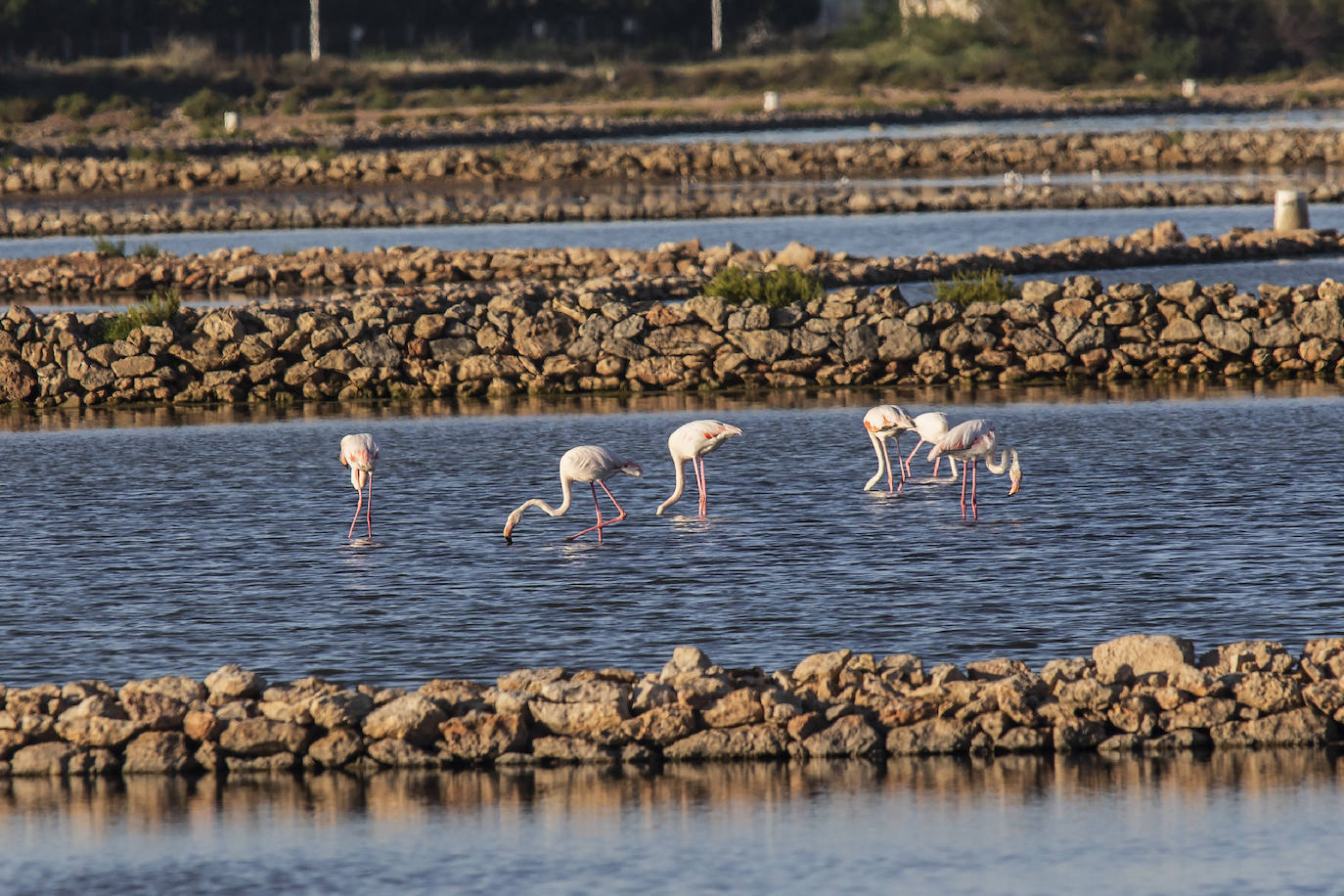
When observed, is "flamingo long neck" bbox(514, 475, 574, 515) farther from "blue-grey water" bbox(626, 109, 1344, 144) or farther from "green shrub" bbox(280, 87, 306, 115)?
"green shrub" bbox(280, 87, 306, 115)

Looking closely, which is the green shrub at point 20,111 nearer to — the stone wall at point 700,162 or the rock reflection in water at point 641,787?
the stone wall at point 700,162

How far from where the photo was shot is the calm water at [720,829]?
7355 mm

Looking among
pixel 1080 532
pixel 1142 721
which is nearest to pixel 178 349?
pixel 1080 532

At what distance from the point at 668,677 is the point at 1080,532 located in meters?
5.63

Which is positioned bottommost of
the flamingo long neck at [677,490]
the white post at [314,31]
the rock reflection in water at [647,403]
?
the flamingo long neck at [677,490]

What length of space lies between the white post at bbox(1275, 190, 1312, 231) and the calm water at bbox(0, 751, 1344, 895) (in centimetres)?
2760

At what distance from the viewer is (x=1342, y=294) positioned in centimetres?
2244

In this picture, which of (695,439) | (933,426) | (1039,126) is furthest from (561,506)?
→ (1039,126)

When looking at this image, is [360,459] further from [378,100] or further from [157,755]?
[378,100]

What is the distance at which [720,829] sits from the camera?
312 inches

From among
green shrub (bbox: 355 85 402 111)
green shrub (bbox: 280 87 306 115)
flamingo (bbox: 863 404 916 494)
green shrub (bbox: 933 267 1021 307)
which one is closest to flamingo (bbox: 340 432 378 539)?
flamingo (bbox: 863 404 916 494)

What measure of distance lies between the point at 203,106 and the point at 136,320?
61938mm

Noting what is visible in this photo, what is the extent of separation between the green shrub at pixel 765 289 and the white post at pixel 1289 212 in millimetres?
13840

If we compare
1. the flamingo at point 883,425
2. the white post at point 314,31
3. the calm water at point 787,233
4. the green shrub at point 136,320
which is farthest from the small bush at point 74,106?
the flamingo at point 883,425
